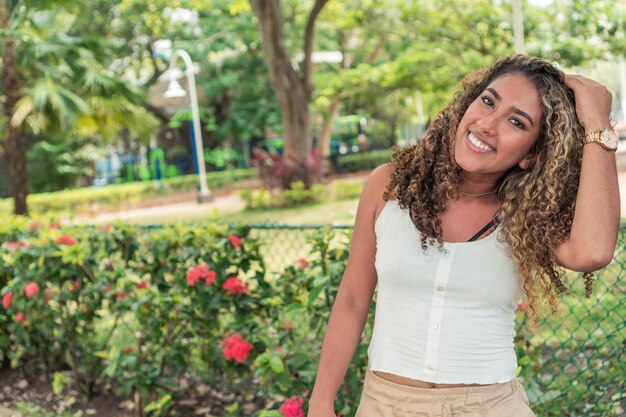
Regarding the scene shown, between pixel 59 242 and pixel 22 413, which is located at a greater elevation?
pixel 59 242

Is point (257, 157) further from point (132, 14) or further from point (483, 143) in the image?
point (483, 143)

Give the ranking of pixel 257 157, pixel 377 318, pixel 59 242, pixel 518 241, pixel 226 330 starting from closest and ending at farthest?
pixel 518 241 → pixel 377 318 → pixel 226 330 → pixel 59 242 → pixel 257 157

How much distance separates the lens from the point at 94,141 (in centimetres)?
2556

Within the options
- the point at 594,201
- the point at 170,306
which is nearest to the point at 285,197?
the point at 170,306

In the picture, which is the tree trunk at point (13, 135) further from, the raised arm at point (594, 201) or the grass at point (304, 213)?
the raised arm at point (594, 201)

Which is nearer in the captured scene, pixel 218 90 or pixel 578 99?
pixel 578 99

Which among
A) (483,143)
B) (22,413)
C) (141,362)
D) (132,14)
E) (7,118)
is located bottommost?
(22,413)

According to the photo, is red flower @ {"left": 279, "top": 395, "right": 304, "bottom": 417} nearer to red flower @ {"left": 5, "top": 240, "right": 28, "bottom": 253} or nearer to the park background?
the park background

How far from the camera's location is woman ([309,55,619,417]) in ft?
5.20

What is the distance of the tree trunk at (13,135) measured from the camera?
1204 centimetres

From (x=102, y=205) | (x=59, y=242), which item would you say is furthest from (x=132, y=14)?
(x=59, y=242)

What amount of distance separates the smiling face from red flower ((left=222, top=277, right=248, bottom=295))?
1.95m

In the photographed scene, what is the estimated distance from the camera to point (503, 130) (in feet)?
5.27

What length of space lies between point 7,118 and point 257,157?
561 centimetres
